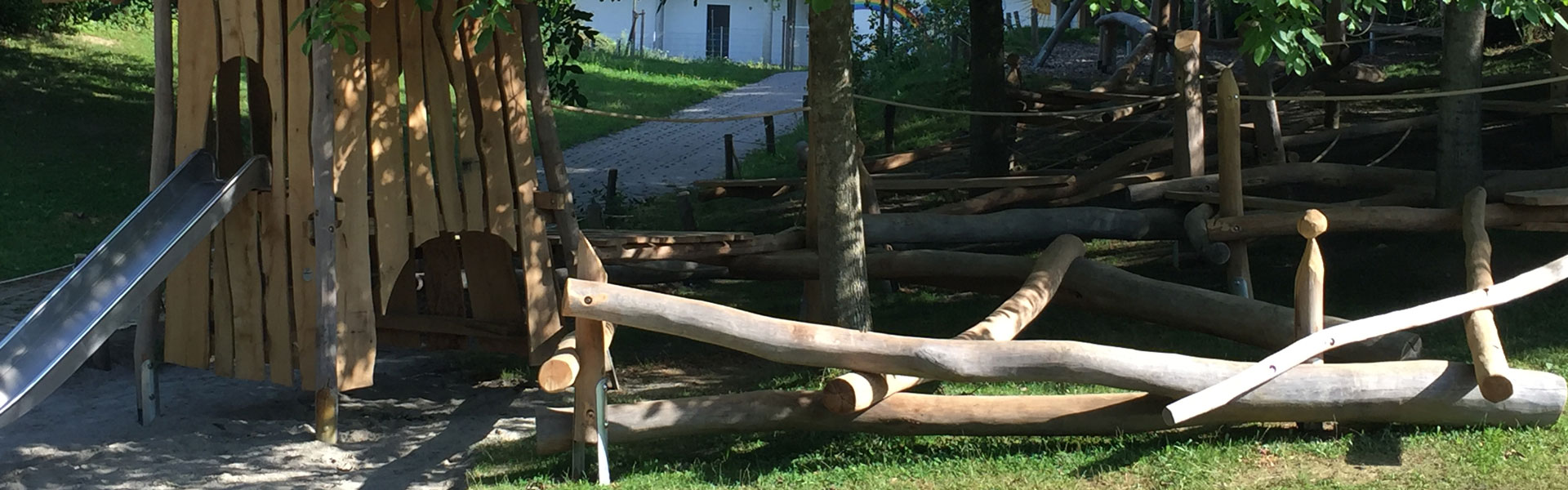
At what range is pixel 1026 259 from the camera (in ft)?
25.3

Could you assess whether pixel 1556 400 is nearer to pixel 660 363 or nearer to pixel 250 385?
pixel 660 363

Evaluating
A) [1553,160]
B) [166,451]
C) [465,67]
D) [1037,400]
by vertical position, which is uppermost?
[465,67]

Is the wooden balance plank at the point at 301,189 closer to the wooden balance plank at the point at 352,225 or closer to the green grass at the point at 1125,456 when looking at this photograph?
the wooden balance plank at the point at 352,225

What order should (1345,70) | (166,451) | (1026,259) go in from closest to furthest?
(166,451)
(1026,259)
(1345,70)

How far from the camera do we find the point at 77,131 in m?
15.7

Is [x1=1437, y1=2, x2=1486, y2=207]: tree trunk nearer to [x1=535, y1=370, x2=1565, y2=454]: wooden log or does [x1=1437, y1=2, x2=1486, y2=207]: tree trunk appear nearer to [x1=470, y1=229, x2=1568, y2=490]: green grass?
[x1=470, y1=229, x2=1568, y2=490]: green grass

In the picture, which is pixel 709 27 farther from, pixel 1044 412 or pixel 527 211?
pixel 1044 412

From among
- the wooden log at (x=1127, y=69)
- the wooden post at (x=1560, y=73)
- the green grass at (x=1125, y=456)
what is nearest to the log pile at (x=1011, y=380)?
the green grass at (x=1125, y=456)

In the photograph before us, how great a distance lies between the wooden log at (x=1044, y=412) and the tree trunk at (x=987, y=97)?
6.65 m

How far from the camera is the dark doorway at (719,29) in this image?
42.5 m

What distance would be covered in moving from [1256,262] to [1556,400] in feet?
14.1

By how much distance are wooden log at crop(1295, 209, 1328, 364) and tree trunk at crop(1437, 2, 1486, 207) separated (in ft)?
10.6

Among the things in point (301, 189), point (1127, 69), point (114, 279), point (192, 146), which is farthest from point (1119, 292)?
point (1127, 69)

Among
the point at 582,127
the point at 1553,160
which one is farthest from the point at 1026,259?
the point at 582,127
